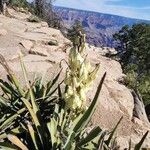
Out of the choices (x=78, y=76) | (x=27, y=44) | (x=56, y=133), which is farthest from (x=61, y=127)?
(x=27, y=44)

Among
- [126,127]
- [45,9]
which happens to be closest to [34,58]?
[126,127]

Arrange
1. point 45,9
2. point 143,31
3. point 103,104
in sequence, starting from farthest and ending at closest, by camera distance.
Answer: point 143,31 < point 45,9 < point 103,104

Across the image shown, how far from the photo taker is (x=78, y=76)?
4141 mm

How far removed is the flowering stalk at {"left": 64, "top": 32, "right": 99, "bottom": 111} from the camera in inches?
161

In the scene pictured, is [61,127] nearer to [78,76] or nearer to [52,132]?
[52,132]

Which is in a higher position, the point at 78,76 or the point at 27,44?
the point at 78,76

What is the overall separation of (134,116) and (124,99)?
0.66 m

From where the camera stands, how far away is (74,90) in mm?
4148

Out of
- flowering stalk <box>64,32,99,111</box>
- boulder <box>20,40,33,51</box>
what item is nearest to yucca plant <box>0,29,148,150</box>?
flowering stalk <box>64,32,99,111</box>

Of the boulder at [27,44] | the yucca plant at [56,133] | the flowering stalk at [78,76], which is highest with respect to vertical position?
the flowering stalk at [78,76]

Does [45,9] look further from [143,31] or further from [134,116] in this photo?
[134,116]

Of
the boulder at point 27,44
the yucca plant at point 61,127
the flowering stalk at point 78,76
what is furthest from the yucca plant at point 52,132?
the boulder at point 27,44

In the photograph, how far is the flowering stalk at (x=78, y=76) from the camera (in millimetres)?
4094

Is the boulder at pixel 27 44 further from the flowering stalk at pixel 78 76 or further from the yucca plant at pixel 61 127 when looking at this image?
the flowering stalk at pixel 78 76
